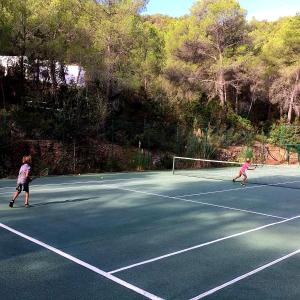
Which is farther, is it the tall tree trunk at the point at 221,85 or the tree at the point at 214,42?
the tall tree trunk at the point at 221,85

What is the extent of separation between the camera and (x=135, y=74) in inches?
A: 1087

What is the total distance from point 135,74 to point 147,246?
2115 centimetres

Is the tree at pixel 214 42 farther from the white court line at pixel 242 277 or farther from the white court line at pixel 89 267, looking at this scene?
the white court line at pixel 89 267

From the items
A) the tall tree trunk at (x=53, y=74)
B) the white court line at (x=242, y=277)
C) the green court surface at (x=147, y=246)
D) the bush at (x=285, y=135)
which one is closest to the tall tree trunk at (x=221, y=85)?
the bush at (x=285, y=135)

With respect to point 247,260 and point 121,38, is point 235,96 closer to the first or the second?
point 121,38

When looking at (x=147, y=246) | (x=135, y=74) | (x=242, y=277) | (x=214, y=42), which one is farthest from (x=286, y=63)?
(x=242, y=277)

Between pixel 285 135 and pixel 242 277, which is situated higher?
pixel 285 135

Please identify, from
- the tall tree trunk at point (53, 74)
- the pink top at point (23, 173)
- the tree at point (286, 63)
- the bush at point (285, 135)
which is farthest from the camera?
the tree at point (286, 63)

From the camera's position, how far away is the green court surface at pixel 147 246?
17.8ft

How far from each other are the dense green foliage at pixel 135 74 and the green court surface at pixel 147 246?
8.98 m

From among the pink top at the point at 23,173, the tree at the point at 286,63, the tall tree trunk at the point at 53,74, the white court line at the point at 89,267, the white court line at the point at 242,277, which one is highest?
the tree at the point at 286,63

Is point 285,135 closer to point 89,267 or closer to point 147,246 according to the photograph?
point 147,246

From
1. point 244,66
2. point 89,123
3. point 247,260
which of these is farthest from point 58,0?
point 247,260

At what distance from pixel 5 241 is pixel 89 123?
49.2 feet
